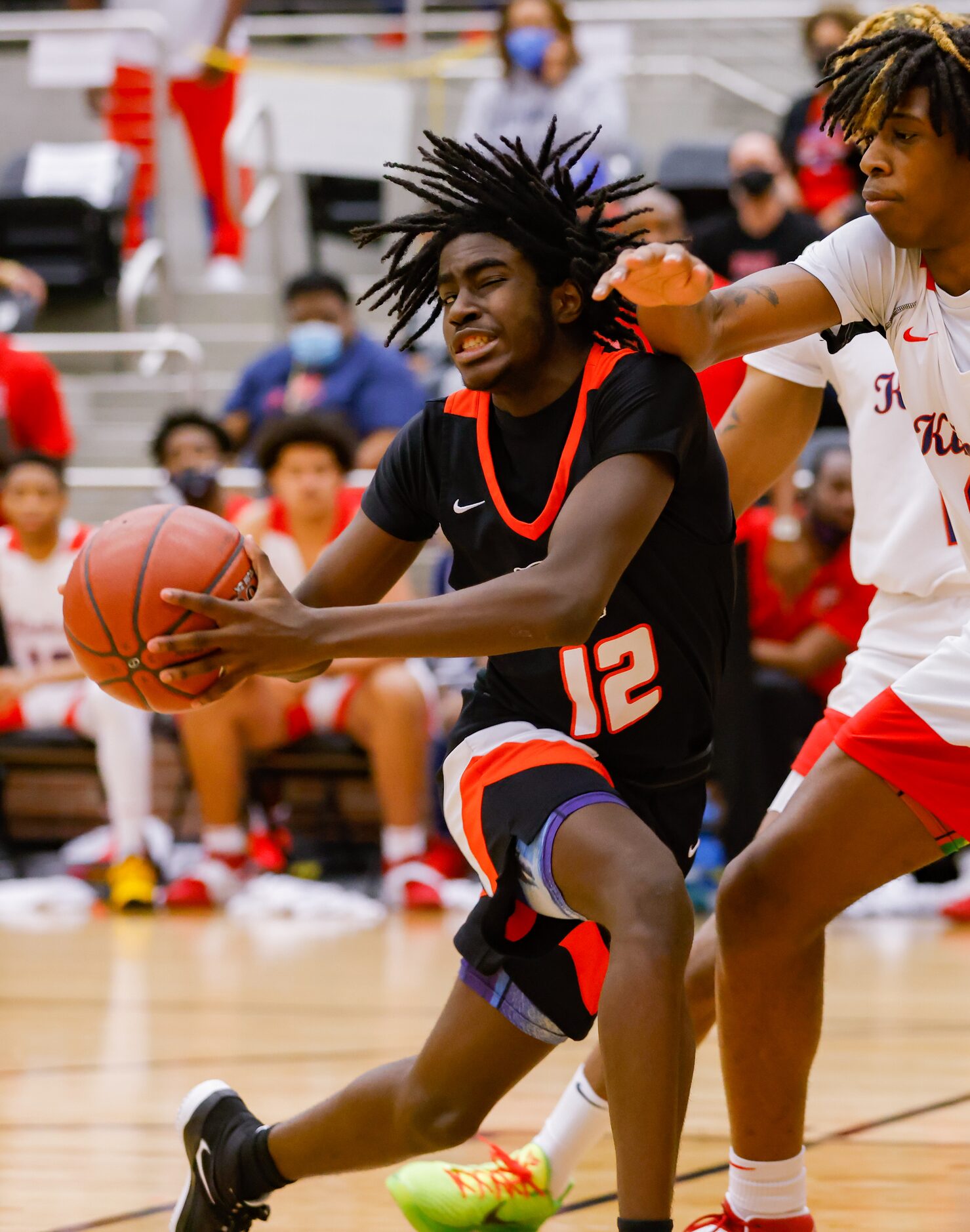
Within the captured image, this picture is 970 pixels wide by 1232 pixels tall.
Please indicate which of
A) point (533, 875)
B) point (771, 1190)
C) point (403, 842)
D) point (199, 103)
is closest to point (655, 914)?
point (533, 875)

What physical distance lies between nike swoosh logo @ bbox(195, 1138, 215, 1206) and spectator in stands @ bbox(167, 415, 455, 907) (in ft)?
11.9

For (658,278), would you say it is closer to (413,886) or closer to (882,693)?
(882,693)

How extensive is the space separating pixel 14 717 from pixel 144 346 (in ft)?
6.78

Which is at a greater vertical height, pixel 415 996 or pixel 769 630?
pixel 769 630

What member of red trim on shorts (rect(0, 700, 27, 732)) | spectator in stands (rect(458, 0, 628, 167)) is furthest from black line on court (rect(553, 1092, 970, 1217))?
spectator in stands (rect(458, 0, 628, 167))

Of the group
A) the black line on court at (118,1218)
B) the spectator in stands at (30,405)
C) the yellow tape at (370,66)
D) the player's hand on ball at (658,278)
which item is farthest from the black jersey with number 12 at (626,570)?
the yellow tape at (370,66)

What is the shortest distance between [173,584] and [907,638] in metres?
1.31

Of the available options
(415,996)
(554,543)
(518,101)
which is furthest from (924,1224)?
(518,101)

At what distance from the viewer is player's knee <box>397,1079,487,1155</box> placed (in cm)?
245

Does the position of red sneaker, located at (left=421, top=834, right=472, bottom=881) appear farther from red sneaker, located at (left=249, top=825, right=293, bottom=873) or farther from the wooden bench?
red sneaker, located at (left=249, top=825, right=293, bottom=873)

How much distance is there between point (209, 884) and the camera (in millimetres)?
6500

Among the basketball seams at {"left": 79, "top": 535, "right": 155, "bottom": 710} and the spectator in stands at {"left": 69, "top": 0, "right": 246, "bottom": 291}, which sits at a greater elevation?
the spectator in stands at {"left": 69, "top": 0, "right": 246, "bottom": 291}

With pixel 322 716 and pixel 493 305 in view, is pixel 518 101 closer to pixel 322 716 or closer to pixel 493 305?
pixel 322 716

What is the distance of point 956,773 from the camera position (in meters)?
2.42
